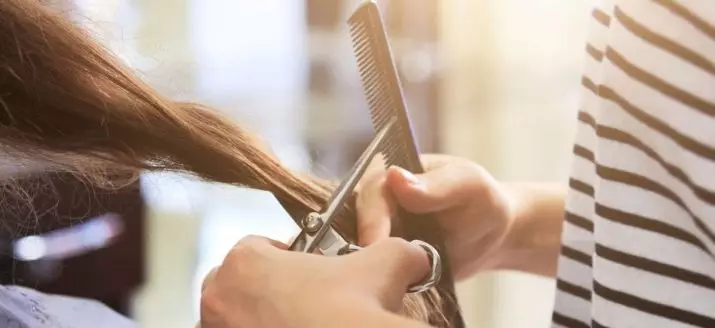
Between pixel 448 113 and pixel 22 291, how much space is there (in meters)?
0.66

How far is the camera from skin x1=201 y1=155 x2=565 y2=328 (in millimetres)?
317

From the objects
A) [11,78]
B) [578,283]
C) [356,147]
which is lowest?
[356,147]

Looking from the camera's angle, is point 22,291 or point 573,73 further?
point 573,73

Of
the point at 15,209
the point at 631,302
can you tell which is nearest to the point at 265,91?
the point at 15,209

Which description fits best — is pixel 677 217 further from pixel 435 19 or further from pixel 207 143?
pixel 435 19

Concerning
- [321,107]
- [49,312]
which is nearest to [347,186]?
[49,312]

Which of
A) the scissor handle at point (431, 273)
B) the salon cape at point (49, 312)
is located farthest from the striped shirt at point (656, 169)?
the salon cape at point (49, 312)

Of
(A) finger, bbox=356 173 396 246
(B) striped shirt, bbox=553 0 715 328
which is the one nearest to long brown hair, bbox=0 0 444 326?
(A) finger, bbox=356 173 396 246

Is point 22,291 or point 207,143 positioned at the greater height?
point 207,143

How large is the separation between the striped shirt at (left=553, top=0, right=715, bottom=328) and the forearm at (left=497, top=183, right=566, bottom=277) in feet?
0.55

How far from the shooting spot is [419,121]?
1083mm

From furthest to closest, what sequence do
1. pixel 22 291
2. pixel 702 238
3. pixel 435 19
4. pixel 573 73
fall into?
1. pixel 435 19
2. pixel 573 73
3. pixel 22 291
4. pixel 702 238

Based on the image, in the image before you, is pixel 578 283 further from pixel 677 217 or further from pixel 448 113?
pixel 448 113

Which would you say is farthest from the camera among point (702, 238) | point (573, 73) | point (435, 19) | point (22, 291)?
point (435, 19)
